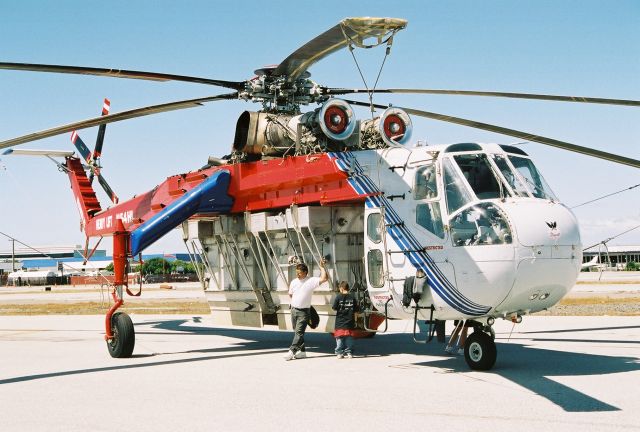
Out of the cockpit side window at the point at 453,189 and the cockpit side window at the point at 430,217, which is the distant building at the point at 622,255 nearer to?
the cockpit side window at the point at 430,217

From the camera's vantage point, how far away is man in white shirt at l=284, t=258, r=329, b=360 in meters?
12.8

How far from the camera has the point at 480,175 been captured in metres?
11.0

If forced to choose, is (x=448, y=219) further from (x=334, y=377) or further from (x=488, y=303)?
(x=334, y=377)

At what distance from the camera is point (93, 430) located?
24.1 feet

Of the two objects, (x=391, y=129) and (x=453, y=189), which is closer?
(x=453, y=189)

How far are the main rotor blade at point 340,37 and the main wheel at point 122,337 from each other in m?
5.67

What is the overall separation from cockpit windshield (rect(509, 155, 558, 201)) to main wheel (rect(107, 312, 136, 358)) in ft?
24.9

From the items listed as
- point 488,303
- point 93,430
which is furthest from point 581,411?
point 93,430

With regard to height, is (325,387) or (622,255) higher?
(622,255)

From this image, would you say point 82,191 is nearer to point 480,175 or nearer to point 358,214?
point 358,214

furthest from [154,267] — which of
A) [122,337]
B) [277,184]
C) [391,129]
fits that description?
[391,129]

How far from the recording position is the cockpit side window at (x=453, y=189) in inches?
426

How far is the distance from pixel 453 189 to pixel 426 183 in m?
0.67

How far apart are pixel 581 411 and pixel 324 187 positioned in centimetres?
655
